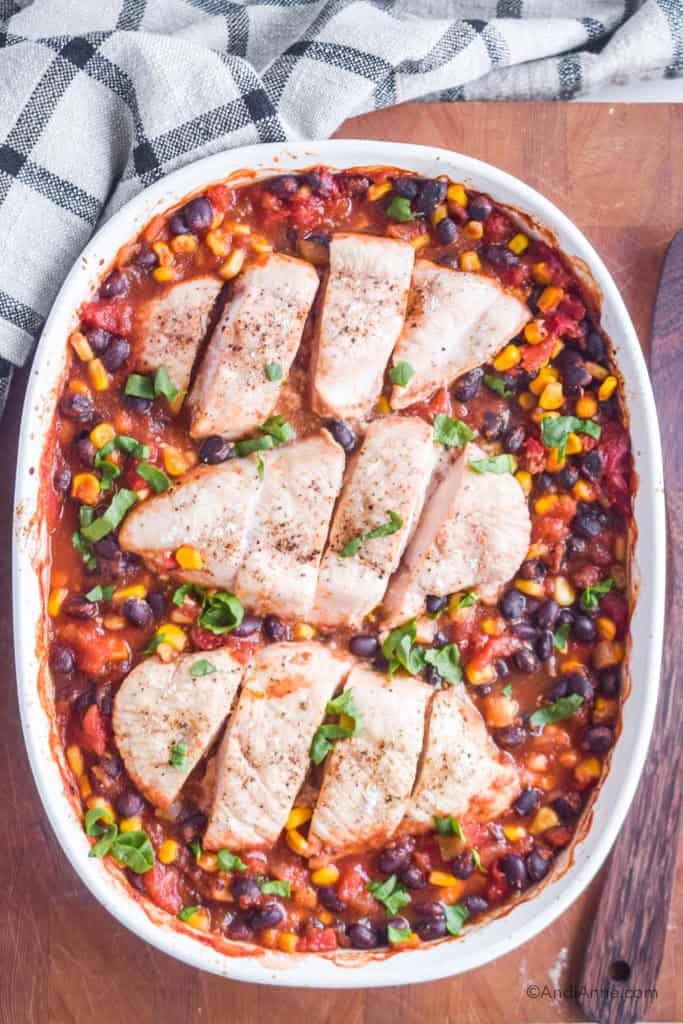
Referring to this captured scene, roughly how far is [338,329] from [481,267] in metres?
0.67

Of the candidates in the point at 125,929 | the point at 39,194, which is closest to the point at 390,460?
the point at 39,194

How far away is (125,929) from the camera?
4.24 meters

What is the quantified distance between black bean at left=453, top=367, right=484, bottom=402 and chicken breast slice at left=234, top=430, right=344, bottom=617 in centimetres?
57

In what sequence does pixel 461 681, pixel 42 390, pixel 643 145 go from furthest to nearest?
pixel 643 145 < pixel 461 681 < pixel 42 390

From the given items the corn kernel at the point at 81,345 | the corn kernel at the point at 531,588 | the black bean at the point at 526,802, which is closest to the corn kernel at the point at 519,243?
the corn kernel at the point at 531,588

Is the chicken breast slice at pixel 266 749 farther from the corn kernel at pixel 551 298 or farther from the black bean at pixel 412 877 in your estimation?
the corn kernel at pixel 551 298

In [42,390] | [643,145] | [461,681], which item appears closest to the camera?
[42,390]

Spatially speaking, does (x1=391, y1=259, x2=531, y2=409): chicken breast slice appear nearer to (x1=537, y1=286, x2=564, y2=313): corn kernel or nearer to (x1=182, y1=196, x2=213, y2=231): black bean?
(x1=537, y1=286, x2=564, y2=313): corn kernel

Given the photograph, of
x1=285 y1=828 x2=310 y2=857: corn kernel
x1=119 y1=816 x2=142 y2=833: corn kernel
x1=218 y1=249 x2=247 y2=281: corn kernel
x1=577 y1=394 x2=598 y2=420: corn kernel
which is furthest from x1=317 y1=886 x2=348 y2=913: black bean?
x1=218 y1=249 x2=247 y2=281: corn kernel

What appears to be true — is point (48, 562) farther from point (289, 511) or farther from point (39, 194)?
point (39, 194)

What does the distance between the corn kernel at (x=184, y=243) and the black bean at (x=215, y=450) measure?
76cm

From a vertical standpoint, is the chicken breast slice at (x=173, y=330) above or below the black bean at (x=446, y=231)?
below

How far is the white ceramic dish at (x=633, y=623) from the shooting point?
3906mm

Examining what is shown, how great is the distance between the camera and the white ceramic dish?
3906mm
